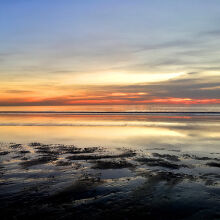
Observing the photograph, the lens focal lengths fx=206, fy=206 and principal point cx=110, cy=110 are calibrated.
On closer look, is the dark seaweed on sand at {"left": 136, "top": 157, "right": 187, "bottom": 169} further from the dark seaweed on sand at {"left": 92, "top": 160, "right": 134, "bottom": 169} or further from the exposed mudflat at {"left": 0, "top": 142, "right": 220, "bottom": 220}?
the dark seaweed on sand at {"left": 92, "top": 160, "right": 134, "bottom": 169}

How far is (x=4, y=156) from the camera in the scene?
15531mm

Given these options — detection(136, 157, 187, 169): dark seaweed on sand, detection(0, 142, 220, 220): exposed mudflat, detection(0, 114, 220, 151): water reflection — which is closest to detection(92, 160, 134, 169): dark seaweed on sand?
detection(0, 142, 220, 220): exposed mudflat

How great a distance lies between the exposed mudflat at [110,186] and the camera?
734 cm

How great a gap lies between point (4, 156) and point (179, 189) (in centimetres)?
1274

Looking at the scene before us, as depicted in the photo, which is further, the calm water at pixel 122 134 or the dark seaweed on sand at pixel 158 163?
the calm water at pixel 122 134

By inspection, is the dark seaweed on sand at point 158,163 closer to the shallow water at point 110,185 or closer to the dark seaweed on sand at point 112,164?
the shallow water at point 110,185

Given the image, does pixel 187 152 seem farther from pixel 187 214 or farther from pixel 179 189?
pixel 187 214

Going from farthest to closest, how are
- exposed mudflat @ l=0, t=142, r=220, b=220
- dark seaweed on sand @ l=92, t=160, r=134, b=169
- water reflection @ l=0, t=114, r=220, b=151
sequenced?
water reflection @ l=0, t=114, r=220, b=151
dark seaweed on sand @ l=92, t=160, r=134, b=169
exposed mudflat @ l=0, t=142, r=220, b=220

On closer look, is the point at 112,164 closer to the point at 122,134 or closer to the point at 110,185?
the point at 110,185

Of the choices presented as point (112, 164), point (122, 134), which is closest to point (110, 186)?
point (112, 164)

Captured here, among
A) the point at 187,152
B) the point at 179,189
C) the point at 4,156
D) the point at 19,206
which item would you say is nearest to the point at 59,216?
the point at 19,206

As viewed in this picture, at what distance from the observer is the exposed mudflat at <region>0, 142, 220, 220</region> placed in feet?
24.1

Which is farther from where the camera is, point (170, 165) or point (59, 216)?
point (170, 165)

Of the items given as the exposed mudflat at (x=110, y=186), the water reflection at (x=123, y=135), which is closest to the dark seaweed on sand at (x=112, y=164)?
the exposed mudflat at (x=110, y=186)
